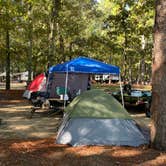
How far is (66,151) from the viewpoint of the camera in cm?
803

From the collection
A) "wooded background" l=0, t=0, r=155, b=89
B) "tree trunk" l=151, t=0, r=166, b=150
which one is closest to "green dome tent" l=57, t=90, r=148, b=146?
"tree trunk" l=151, t=0, r=166, b=150

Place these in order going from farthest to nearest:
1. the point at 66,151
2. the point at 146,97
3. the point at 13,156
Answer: the point at 146,97
the point at 66,151
the point at 13,156

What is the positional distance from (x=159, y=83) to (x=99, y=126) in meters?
1.85

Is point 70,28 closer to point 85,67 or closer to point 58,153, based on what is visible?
point 85,67

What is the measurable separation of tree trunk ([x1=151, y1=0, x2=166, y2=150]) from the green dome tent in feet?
2.49

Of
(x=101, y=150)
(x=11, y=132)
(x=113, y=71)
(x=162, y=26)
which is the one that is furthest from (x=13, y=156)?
(x=113, y=71)

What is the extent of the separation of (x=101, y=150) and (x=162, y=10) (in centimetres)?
339

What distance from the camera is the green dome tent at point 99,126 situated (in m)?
8.81

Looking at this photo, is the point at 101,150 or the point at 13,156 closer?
the point at 13,156

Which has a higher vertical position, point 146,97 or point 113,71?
point 113,71

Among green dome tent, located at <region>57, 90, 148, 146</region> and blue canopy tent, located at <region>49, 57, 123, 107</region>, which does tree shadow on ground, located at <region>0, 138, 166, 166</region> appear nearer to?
green dome tent, located at <region>57, 90, 148, 146</region>

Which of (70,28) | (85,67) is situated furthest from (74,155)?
(70,28)

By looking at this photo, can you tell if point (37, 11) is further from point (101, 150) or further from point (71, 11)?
point (101, 150)

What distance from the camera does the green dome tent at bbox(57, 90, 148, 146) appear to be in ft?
28.9
